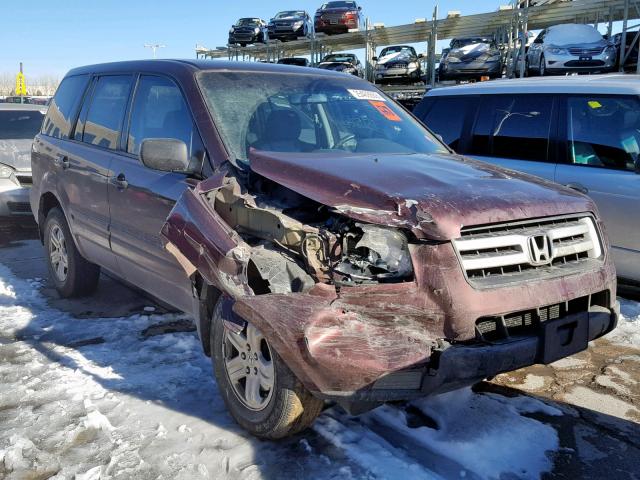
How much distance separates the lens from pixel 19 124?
8.96 meters

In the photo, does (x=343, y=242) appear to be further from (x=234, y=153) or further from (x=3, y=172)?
(x=3, y=172)

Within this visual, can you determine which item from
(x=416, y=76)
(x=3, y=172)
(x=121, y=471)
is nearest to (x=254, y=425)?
(x=121, y=471)

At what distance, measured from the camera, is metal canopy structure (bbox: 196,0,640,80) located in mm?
18031

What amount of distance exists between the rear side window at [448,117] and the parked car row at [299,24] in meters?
18.7

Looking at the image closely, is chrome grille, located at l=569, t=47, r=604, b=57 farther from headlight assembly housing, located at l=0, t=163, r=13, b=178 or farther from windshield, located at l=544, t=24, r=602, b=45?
headlight assembly housing, located at l=0, t=163, r=13, b=178

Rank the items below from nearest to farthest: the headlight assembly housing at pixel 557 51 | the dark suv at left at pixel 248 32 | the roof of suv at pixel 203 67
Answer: the roof of suv at pixel 203 67
the headlight assembly housing at pixel 557 51
the dark suv at left at pixel 248 32

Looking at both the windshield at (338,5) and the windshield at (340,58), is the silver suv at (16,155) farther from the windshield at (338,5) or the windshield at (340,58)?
the windshield at (338,5)

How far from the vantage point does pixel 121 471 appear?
2738 millimetres

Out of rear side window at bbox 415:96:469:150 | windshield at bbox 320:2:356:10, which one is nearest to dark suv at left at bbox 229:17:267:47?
windshield at bbox 320:2:356:10

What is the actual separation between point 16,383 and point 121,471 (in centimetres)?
132

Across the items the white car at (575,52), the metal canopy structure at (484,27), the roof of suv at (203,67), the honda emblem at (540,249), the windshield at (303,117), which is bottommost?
the honda emblem at (540,249)

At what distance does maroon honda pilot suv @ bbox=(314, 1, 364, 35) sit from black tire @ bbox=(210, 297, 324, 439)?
73.5ft

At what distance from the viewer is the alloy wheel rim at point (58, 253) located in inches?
210

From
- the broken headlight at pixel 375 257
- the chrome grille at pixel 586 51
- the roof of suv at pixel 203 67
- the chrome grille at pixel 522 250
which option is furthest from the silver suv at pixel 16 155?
the chrome grille at pixel 586 51
